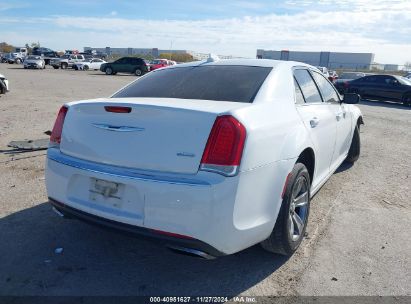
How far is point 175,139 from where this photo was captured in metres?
2.65

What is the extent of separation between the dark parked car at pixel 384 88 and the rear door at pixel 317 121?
16.1 metres

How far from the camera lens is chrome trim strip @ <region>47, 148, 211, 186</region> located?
2.56 meters

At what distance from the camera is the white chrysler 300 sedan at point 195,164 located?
2569mm

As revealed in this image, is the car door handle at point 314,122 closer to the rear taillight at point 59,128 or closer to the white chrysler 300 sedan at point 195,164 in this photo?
the white chrysler 300 sedan at point 195,164

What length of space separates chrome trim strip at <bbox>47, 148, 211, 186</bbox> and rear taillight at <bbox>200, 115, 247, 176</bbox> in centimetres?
15

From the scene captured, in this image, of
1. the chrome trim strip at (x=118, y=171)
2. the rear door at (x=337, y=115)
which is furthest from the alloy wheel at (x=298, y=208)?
the rear door at (x=337, y=115)

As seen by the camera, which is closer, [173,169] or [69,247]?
[173,169]

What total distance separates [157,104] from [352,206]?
298cm

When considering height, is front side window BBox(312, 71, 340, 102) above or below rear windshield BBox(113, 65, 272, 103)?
below

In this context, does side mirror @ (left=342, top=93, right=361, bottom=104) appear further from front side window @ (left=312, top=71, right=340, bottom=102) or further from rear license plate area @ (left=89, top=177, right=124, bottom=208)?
rear license plate area @ (left=89, top=177, right=124, bottom=208)

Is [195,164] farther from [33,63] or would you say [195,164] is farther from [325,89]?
[33,63]

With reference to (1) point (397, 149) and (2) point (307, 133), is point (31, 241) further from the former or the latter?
(1) point (397, 149)

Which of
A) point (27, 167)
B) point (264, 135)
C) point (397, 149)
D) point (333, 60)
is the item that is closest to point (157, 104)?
point (264, 135)

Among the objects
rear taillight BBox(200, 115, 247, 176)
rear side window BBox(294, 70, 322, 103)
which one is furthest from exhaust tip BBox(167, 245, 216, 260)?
rear side window BBox(294, 70, 322, 103)
